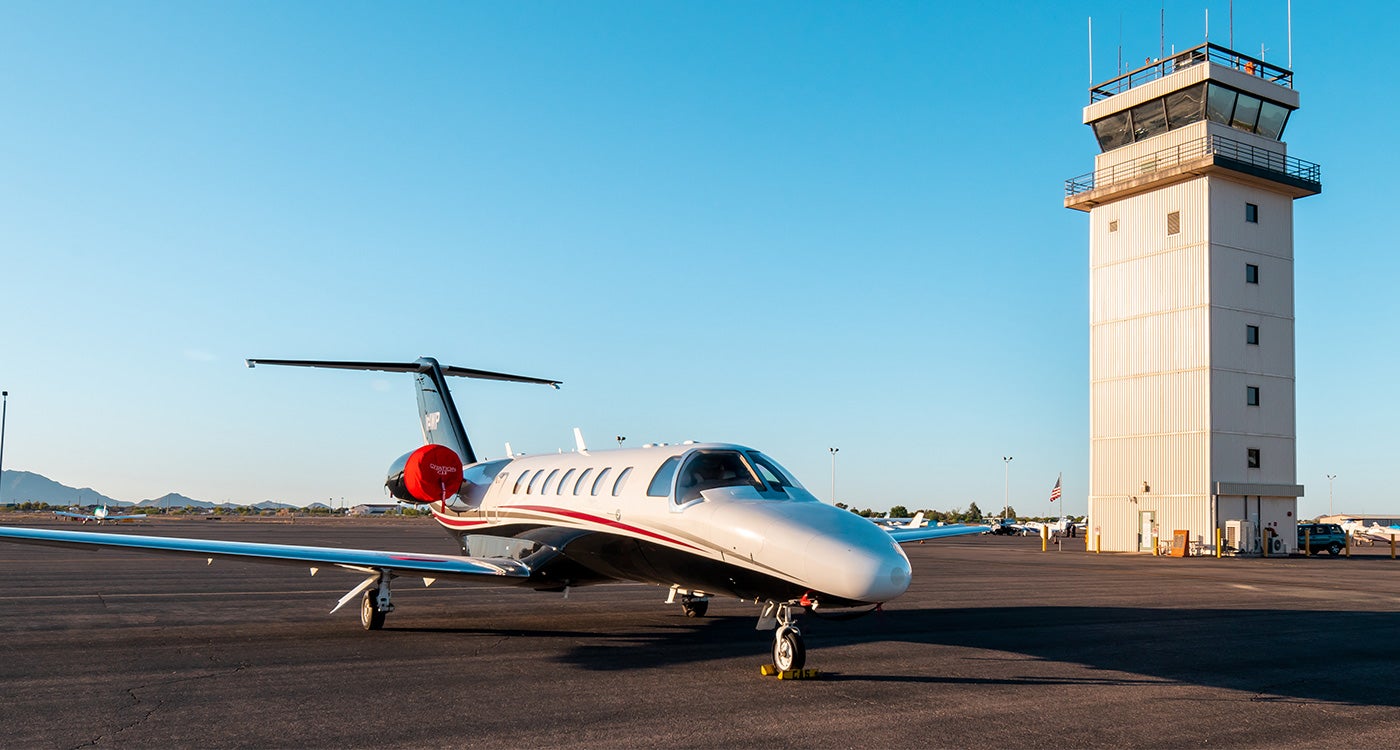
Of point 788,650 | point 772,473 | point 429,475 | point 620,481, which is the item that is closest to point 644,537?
point 620,481

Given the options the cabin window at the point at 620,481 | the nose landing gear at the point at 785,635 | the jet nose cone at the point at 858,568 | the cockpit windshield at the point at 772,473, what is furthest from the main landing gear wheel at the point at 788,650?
the cabin window at the point at 620,481

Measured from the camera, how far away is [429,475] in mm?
17719

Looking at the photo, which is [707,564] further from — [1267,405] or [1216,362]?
[1267,405]

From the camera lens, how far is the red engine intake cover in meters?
17.7

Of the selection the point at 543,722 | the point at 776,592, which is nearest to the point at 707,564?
the point at 776,592

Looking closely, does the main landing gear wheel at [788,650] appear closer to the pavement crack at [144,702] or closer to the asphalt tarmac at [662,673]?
the asphalt tarmac at [662,673]

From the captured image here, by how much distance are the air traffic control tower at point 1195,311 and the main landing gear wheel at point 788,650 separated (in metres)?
37.4

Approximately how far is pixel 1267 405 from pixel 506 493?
131ft

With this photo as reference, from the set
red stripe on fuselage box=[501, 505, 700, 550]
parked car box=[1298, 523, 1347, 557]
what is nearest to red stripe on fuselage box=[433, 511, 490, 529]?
red stripe on fuselage box=[501, 505, 700, 550]

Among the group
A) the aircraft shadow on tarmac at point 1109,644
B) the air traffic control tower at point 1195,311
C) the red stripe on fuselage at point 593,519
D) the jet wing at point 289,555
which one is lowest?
the aircraft shadow on tarmac at point 1109,644

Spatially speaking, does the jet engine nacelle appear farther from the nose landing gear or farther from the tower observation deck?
the tower observation deck

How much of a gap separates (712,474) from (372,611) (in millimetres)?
5493

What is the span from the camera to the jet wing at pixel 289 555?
1227 centimetres

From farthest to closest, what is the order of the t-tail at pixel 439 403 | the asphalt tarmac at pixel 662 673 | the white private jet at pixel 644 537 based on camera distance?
the t-tail at pixel 439 403, the white private jet at pixel 644 537, the asphalt tarmac at pixel 662 673
